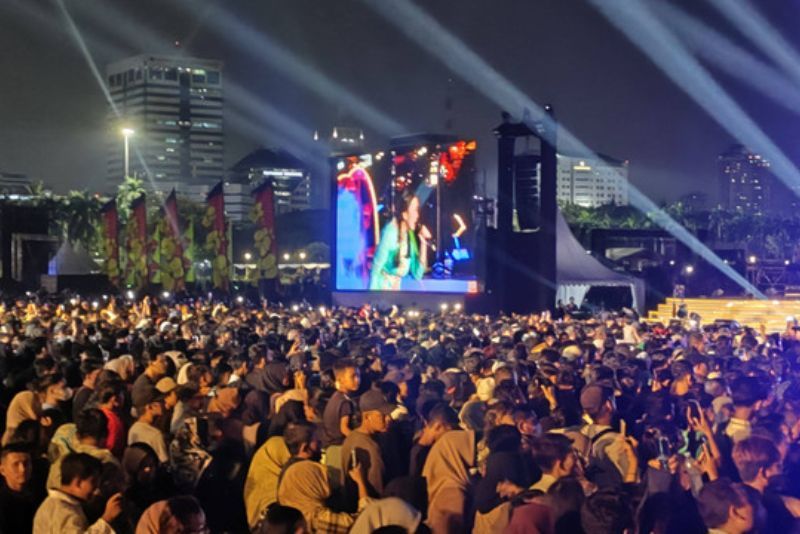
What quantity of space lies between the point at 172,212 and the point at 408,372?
2661 centimetres

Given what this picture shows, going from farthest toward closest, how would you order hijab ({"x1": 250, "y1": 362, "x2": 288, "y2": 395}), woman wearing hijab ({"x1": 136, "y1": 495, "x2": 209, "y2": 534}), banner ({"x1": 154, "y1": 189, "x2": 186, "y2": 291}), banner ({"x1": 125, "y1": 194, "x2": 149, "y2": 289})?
banner ({"x1": 125, "y1": 194, "x2": 149, "y2": 289}) → banner ({"x1": 154, "y1": 189, "x2": 186, "y2": 291}) → hijab ({"x1": 250, "y1": 362, "x2": 288, "y2": 395}) → woman wearing hijab ({"x1": 136, "y1": 495, "x2": 209, "y2": 534})

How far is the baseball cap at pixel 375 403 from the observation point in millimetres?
7750

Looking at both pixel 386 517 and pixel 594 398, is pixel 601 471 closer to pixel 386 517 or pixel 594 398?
pixel 594 398

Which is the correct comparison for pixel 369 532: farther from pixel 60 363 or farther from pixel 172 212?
pixel 172 212

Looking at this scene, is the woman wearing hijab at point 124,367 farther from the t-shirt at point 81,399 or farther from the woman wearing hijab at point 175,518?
the woman wearing hijab at point 175,518

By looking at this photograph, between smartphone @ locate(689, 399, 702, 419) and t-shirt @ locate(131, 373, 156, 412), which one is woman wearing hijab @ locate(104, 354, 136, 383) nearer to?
t-shirt @ locate(131, 373, 156, 412)

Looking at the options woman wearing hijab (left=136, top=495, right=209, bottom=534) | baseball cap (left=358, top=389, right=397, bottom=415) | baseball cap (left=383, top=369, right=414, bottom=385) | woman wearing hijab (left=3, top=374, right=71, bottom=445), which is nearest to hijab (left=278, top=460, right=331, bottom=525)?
woman wearing hijab (left=136, top=495, right=209, bottom=534)

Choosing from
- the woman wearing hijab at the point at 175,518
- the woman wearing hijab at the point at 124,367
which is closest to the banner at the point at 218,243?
the woman wearing hijab at the point at 124,367

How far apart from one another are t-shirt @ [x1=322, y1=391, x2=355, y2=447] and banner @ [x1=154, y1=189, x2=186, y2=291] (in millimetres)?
27841

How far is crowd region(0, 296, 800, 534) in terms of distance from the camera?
15.9 ft

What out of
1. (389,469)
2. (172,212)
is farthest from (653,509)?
(172,212)

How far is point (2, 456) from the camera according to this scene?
5.80 meters

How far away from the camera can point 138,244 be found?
36.9 m

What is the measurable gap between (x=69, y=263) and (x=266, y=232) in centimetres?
2712
